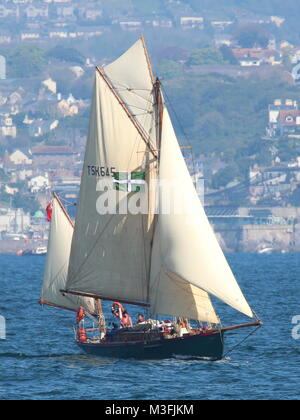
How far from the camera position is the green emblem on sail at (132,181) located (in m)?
57.9

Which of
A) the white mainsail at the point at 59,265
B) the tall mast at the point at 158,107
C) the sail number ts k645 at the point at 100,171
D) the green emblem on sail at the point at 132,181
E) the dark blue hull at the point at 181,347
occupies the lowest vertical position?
the dark blue hull at the point at 181,347

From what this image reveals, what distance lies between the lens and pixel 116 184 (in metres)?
58.1

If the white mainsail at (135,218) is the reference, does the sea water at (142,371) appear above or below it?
below

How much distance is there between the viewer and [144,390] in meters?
49.9

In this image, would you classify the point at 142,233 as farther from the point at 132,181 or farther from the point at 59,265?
the point at 59,265

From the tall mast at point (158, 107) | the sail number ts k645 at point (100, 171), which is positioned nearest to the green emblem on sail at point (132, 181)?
the sail number ts k645 at point (100, 171)

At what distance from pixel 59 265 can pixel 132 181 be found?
7.06m

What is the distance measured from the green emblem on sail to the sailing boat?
38 mm

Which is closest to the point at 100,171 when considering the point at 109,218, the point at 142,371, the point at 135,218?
the point at 109,218

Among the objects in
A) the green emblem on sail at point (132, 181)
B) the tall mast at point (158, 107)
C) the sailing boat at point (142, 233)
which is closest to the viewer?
the sailing boat at point (142, 233)

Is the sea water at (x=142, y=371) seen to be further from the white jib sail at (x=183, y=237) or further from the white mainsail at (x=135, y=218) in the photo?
the white jib sail at (x=183, y=237)
